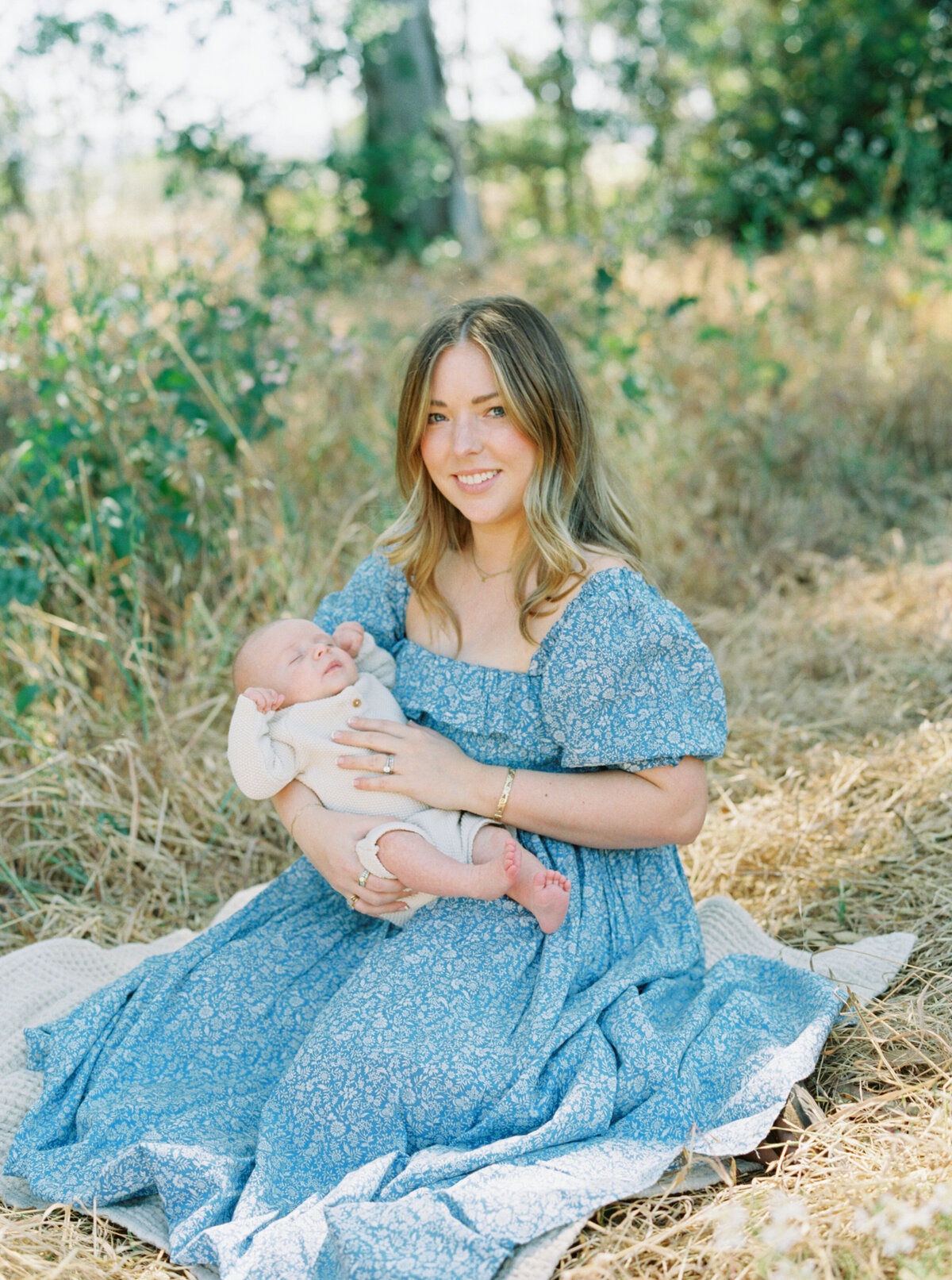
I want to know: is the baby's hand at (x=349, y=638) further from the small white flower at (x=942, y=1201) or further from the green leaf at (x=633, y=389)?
the green leaf at (x=633, y=389)

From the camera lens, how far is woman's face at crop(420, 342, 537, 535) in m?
2.07

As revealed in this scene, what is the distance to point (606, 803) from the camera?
6.50 ft

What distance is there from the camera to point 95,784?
118 inches

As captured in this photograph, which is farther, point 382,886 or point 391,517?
point 391,517

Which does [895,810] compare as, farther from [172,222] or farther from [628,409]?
[172,222]

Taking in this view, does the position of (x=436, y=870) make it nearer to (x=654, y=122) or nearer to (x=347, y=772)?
(x=347, y=772)

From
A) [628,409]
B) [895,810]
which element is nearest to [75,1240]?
[895,810]

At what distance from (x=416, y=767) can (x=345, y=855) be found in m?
0.20

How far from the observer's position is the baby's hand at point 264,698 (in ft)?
6.87

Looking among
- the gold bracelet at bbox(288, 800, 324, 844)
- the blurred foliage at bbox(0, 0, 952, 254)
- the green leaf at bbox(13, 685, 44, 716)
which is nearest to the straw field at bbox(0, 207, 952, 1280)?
the green leaf at bbox(13, 685, 44, 716)

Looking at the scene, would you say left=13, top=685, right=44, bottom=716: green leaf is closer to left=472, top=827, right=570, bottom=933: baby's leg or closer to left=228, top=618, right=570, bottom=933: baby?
left=228, top=618, right=570, bottom=933: baby

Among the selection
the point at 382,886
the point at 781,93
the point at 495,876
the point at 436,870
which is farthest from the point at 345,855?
the point at 781,93

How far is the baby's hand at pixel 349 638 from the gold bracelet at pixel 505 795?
0.43 m

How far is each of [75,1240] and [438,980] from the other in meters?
0.67
